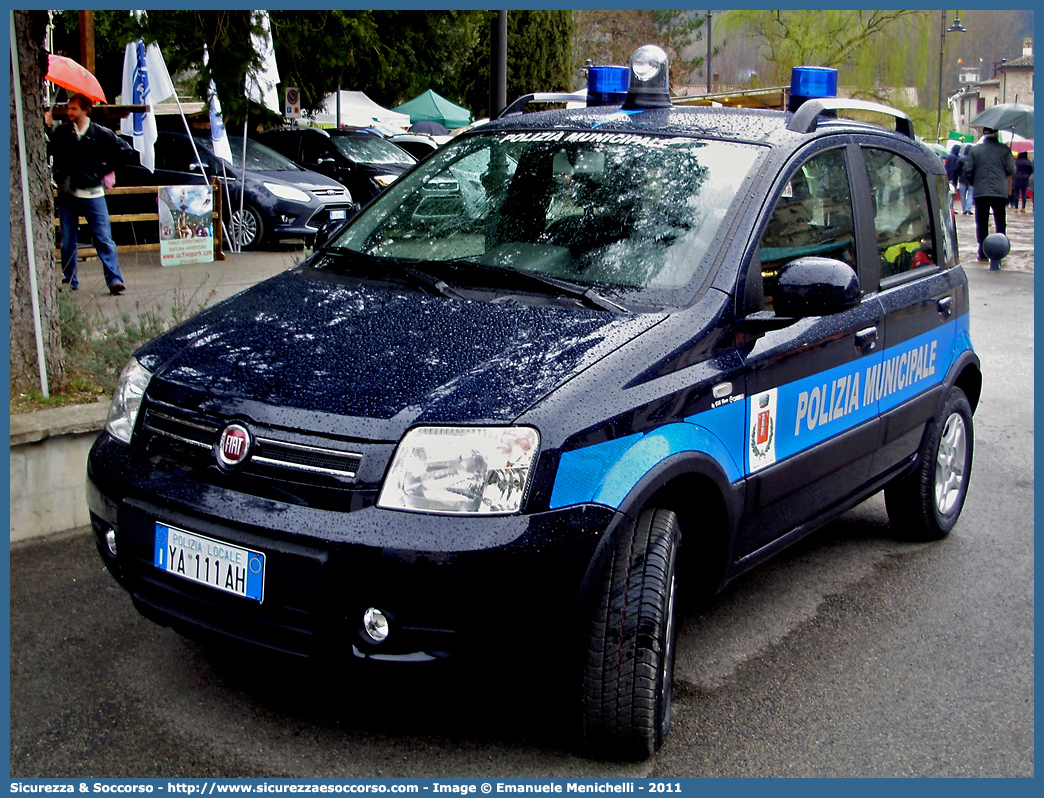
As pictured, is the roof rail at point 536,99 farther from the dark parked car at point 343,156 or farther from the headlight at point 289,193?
the dark parked car at point 343,156

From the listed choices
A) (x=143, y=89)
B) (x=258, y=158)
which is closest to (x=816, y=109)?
(x=143, y=89)

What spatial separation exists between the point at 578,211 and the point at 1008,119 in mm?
19501

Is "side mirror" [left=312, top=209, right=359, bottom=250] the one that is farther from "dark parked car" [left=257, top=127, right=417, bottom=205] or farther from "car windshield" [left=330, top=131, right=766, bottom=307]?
"dark parked car" [left=257, top=127, right=417, bottom=205]

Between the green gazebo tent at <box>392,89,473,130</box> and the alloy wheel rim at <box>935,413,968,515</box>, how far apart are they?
94.0ft

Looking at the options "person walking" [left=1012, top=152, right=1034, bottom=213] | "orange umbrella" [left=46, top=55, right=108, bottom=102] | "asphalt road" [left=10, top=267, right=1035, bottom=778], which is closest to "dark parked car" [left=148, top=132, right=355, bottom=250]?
"orange umbrella" [left=46, top=55, right=108, bottom=102]

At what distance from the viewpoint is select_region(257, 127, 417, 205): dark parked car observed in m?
18.4

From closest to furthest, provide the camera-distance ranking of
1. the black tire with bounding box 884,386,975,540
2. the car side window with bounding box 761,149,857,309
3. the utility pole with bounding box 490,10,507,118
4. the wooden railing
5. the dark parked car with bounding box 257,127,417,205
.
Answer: the car side window with bounding box 761,149,857,309 → the black tire with bounding box 884,386,975,540 → the utility pole with bounding box 490,10,507,118 → the wooden railing → the dark parked car with bounding box 257,127,417,205

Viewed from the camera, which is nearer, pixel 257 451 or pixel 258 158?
pixel 257 451

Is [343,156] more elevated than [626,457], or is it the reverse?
[343,156]

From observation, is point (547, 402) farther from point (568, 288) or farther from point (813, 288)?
point (813, 288)

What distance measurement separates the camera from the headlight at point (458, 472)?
2939 millimetres

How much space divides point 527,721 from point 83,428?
262 cm

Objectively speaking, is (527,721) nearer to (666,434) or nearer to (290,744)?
(290,744)

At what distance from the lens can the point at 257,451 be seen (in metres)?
3.09
